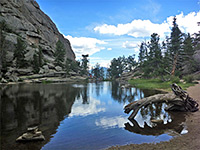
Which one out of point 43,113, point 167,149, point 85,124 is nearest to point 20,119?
point 43,113

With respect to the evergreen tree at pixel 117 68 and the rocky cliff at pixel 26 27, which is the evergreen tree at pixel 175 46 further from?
the evergreen tree at pixel 117 68

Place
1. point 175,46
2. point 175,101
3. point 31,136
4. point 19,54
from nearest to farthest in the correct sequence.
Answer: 1. point 31,136
2. point 175,101
3. point 175,46
4. point 19,54

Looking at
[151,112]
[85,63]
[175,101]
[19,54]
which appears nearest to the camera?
[175,101]

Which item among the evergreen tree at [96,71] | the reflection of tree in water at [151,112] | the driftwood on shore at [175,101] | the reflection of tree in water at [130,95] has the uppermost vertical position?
the evergreen tree at [96,71]

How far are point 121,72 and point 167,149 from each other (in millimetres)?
123380

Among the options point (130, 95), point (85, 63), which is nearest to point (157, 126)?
point (130, 95)

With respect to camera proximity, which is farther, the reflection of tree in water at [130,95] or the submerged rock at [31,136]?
the reflection of tree in water at [130,95]

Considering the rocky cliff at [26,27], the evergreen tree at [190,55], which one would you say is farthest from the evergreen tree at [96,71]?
the evergreen tree at [190,55]

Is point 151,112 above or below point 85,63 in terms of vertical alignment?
below

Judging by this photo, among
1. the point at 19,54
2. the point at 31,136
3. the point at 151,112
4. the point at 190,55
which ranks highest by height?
the point at 19,54

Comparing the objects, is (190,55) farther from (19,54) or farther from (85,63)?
(85,63)

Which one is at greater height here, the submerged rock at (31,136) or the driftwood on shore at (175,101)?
the driftwood on shore at (175,101)

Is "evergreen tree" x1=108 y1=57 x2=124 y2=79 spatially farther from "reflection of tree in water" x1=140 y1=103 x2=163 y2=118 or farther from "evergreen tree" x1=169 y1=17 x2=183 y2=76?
"reflection of tree in water" x1=140 y1=103 x2=163 y2=118

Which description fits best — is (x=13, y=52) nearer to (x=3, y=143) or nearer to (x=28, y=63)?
(x=28, y=63)
